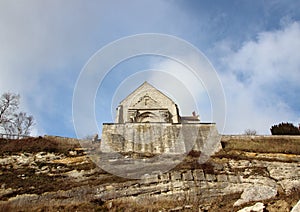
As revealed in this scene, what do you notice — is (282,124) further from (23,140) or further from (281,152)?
(23,140)

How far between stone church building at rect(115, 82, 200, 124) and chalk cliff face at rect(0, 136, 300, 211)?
16.2 m

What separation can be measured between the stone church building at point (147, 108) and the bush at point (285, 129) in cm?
1514

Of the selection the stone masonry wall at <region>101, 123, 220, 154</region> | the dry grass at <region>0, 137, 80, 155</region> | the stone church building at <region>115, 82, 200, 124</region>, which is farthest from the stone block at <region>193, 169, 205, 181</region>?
the stone church building at <region>115, 82, 200, 124</region>

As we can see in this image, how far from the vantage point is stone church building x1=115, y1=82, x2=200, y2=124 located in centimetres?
4300

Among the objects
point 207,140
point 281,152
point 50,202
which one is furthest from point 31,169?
point 281,152

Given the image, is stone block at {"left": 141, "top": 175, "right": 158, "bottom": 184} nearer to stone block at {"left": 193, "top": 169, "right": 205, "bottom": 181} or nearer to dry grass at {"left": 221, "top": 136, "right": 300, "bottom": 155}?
stone block at {"left": 193, "top": 169, "right": 205, "bottom": 181}

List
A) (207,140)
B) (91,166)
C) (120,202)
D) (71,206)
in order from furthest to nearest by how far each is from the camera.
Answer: (207,140)
(91,166)
(120,202)
(71,206)

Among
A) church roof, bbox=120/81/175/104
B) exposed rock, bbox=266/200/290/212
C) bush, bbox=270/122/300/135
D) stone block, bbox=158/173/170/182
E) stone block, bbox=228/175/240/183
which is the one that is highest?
church roof, bbox=120/81/175/104

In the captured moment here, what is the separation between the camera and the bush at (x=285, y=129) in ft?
130

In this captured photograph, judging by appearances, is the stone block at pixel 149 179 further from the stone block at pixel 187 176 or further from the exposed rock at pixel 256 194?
the exposed rock at pixel 256 194

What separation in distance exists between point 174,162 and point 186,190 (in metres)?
4.66

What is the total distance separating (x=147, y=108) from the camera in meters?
43.8

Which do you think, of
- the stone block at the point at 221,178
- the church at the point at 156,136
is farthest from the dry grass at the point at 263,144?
the stone block at the point at 221,178

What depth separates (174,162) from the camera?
22547 mm
